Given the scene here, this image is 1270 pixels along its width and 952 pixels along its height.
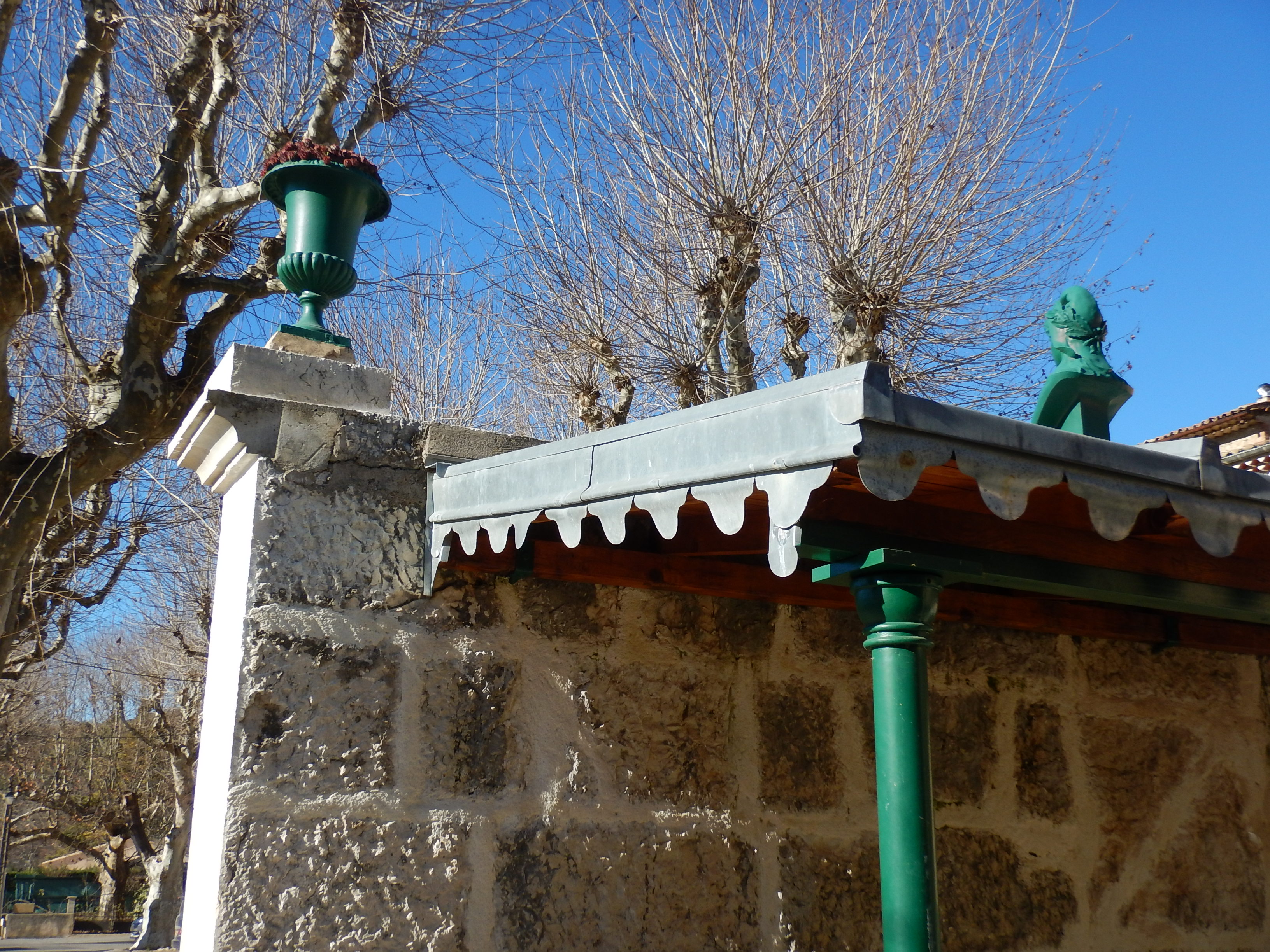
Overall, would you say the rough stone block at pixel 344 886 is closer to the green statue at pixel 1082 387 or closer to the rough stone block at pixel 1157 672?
the green statue at pixel 1082 387

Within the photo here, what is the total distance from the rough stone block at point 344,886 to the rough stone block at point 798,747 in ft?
2.37

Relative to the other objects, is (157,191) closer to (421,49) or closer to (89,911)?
(421,49)

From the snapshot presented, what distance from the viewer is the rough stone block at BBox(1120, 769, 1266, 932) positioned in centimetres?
275

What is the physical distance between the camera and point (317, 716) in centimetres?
197

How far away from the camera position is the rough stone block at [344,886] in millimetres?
1841

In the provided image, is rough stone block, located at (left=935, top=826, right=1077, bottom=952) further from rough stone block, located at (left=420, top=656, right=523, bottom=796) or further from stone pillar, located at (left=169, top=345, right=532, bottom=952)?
stone pillar, located at (left=169, top=345, right=532, bottom=952)

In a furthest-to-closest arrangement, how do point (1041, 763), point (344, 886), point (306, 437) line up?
1. point (1041, 763)
2. point (306, 437)
3. point (344, 886)

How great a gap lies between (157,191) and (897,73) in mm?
4711

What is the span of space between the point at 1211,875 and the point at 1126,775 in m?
0.39

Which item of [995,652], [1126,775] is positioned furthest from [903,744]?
[1126,775]

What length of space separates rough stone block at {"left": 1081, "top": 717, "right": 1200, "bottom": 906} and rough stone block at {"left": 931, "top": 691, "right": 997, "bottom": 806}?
0.34 meters

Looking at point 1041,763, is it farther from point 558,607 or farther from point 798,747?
point 558,607

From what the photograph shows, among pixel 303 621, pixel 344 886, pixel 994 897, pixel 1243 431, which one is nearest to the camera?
pixel 344 886

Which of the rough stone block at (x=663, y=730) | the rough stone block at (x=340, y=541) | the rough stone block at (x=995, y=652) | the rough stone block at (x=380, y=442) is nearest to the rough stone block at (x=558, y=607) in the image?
the rough stone block at (x=663, y=730)
